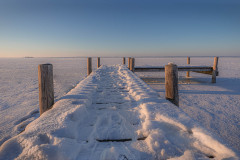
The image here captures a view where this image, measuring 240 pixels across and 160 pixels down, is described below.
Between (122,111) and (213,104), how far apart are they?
4.37m

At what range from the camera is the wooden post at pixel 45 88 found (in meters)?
A: 2.13

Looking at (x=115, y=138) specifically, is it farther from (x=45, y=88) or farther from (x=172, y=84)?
(x=172, y=84)

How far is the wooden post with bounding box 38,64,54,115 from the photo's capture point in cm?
213

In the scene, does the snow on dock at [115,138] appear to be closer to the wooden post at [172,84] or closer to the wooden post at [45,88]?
the wooden post at [45,88]

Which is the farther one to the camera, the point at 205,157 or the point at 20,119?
the point at 20,119

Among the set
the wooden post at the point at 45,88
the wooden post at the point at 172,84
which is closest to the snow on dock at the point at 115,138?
the wooden post at the point at 45,88

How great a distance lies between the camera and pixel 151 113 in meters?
1.79

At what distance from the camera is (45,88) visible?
216 centimetres

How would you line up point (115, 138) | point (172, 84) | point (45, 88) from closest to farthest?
point (115, 138), point (45, 88), point (172, 84)

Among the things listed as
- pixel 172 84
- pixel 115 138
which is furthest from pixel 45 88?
pixel 172 84

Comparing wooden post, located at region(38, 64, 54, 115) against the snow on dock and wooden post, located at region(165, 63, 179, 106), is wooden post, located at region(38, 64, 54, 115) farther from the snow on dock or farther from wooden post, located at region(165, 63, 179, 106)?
wooden post, located at region(165, 63, 179, 106)

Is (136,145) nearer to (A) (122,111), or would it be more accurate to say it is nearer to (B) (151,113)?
(B) (151,113)

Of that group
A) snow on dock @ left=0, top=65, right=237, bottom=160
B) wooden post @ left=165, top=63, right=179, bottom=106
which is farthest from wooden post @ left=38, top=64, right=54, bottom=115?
wooden post @ left=165, top=63, right=179, bottom=106

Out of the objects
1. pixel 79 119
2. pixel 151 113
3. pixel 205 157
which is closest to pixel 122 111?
pixel 151 113
